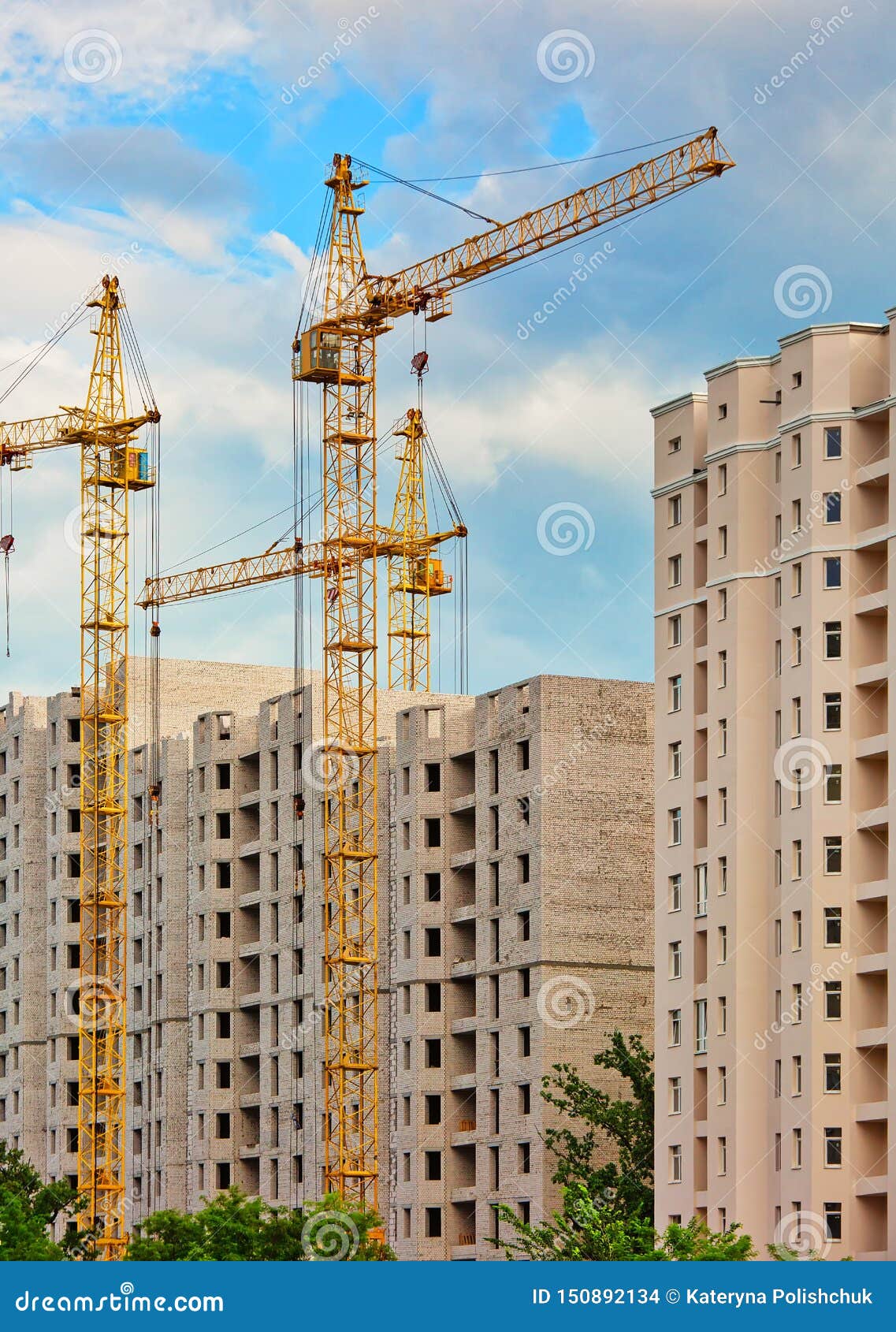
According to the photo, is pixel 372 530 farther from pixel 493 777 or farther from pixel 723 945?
pixel 723 945

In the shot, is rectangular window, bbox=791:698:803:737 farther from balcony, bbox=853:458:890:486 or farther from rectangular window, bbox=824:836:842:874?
balcony, bbox=853:458:890:486

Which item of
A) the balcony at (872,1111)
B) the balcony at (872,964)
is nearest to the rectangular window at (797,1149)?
the balcony at (872,1111)

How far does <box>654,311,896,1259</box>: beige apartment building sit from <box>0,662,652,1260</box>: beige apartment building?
37.2 feet

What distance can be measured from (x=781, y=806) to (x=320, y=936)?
35.5 m

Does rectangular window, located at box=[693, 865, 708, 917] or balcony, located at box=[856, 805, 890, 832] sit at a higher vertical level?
balcony, located at box=[856, 805, 890, 832]

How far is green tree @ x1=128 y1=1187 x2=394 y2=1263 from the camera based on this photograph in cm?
10300

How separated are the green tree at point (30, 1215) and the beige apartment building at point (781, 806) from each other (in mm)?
22747

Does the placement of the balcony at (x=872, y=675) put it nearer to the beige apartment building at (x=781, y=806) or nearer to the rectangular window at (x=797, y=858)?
the beige apartment building at (x=781, y=806)

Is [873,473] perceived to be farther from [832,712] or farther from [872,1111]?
[872,1111]

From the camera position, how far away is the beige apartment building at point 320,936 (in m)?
123

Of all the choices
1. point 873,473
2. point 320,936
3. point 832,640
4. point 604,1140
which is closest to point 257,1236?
point 604,1140

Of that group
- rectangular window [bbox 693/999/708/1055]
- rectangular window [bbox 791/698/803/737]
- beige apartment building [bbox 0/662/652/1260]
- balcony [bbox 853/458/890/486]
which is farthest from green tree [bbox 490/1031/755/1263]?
balcony [bbox 853/458/890/486]

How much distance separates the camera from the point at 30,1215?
110312mm
